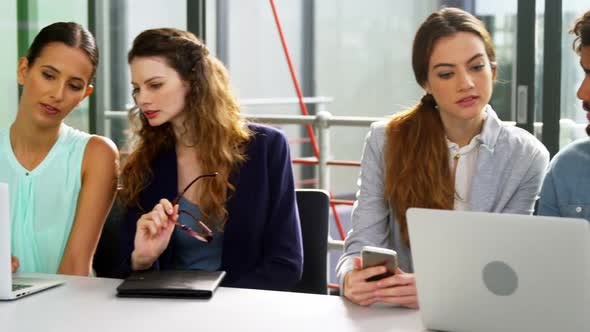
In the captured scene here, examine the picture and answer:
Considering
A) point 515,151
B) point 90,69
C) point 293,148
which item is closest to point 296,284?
point 515,151

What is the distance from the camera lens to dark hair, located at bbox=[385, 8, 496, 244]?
2.32m

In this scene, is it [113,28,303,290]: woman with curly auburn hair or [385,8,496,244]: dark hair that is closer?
[385,8,496,244]: dark hair

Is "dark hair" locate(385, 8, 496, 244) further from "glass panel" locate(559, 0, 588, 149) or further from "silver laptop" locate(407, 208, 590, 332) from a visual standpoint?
"glass panel" locate(559, 0, 588, 149)

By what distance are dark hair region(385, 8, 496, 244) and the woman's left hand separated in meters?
0.45

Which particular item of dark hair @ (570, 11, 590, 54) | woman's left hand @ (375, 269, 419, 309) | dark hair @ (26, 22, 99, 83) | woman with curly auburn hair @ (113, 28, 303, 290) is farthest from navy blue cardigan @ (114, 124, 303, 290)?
dark hair @ (570, 11, 590, 54)

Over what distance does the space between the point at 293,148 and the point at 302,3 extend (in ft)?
3.57

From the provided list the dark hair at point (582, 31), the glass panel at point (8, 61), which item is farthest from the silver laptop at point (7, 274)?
the glass panel at point (8, 61)

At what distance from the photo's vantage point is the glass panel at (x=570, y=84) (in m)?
3.40

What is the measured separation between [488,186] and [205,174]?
2.49 feet

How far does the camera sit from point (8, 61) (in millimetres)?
4402

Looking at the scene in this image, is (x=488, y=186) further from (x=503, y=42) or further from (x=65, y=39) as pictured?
(x=503, y=42)

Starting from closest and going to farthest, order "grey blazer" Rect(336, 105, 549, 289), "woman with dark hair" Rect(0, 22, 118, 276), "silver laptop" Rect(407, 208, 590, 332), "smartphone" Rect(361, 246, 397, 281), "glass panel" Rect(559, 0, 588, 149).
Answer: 1. "silver laptop" Rect(407, 208, 590, 332)
2. "smartphone" Rect(361, 246, 397, 281)
3. "grey blazer" Rect(336, 105, 549, 289)
4. "woman with dark hair" Rect(0, 22, 118, 276)
5. "glass panel" Rect(559, 0, 588, 149)

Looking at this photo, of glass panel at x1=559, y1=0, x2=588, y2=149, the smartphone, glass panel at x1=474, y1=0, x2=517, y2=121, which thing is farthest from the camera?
glass panel at x1=474, y1=0, x2=517, y2=121

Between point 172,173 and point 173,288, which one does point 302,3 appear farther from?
point 173,288
